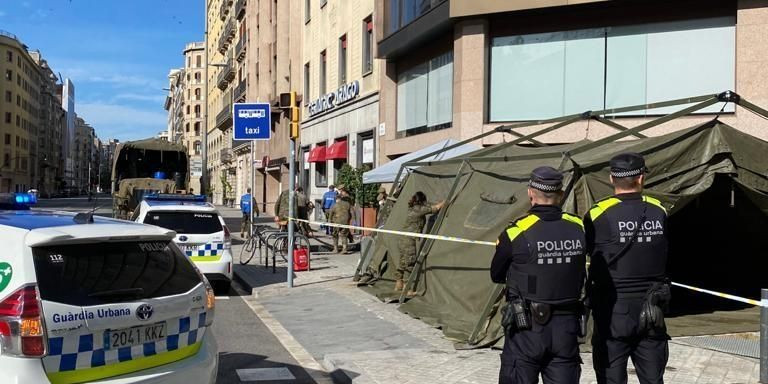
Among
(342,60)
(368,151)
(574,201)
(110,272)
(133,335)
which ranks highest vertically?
(342,60)

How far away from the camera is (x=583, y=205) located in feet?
24.6

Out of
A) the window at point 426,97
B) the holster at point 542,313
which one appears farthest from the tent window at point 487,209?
the window at point 426,97

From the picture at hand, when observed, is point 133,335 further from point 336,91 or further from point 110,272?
point 336,91

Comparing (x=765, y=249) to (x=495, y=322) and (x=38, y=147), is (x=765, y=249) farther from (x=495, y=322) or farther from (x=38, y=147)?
(x=38, y=147)

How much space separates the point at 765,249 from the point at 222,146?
63.8 m

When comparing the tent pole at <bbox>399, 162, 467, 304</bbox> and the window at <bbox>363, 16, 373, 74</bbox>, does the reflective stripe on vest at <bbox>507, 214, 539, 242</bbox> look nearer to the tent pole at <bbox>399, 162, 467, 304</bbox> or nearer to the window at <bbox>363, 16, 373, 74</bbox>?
the tent pole at <bbox>399, 162, 467, 304</bbox>

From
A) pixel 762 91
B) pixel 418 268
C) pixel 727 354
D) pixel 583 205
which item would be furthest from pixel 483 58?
pixel 727 354

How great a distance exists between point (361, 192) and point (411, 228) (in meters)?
10.6

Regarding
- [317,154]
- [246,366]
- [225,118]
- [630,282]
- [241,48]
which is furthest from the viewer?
[225,118]

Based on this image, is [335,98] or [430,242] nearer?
[430,242]

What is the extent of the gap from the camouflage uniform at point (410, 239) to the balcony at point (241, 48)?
1657 inches

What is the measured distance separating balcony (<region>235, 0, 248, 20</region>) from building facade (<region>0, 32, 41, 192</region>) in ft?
200

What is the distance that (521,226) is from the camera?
4051 mm

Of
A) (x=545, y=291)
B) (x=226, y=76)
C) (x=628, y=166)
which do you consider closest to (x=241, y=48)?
(x=226, y=76)
